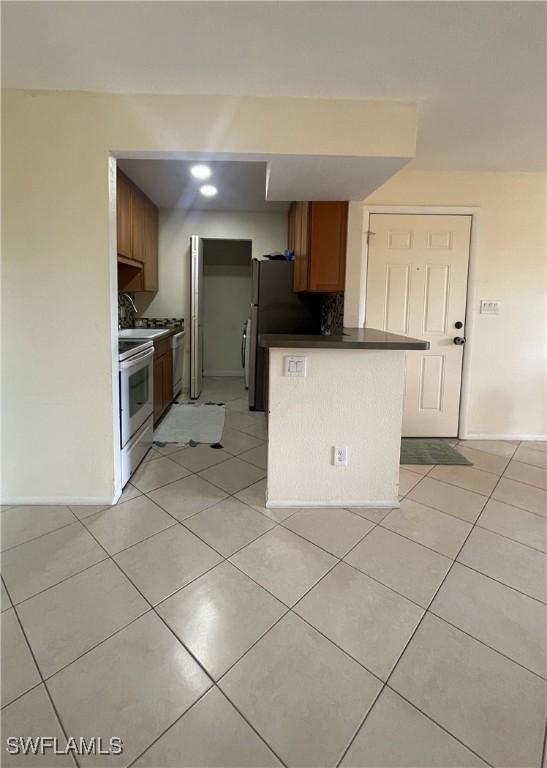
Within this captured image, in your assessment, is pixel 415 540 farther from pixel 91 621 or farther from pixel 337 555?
pixel 91 621

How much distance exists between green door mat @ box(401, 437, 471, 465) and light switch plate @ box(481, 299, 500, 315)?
1.19 metres

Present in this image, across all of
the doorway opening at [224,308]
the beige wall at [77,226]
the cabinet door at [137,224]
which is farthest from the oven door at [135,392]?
the doorway opening at [224,308]

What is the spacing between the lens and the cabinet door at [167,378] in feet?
12.8

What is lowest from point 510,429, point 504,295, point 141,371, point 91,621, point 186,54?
point 91,621

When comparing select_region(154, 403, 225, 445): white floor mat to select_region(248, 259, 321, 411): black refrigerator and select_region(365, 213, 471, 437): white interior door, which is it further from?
select_region(365, 213, 471, 437): white interior door

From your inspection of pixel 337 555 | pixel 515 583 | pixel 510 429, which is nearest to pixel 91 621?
pixel 337 555

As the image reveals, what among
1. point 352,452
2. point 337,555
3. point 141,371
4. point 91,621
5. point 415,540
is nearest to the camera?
point 91,621

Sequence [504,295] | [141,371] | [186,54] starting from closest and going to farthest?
[186,54] < [141,371] < [504,295]

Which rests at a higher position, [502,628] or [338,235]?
[338,235]

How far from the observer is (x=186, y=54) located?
163 centimetres

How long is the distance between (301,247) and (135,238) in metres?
1.72

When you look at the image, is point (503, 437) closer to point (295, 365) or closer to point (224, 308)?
point (295, 365)

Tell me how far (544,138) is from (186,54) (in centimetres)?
229

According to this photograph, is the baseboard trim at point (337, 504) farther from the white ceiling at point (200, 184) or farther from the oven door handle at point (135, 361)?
the white ceiling at point (200, 184)
